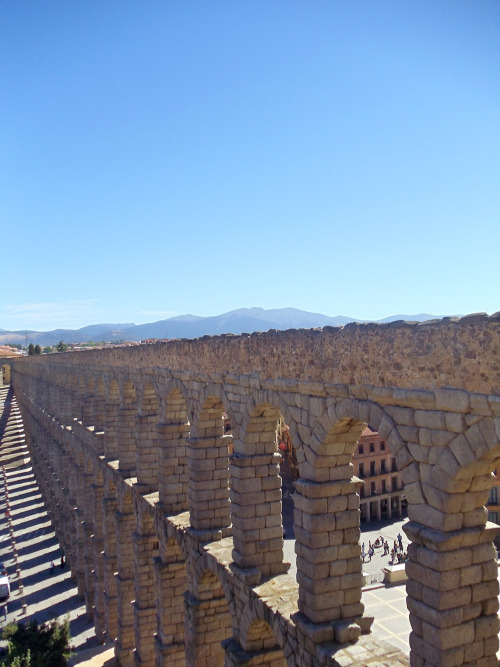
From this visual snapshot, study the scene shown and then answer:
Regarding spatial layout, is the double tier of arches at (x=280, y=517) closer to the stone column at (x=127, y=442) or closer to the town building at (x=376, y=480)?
the stone column at (x=127, y=442)

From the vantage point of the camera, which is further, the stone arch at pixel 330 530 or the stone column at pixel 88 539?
the stone column at pixel 88 539

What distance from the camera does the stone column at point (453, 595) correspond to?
237 inches

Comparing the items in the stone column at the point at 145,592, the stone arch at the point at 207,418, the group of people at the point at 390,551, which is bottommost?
the group of people at the point at 390,551

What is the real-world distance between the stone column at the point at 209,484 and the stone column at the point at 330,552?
4.54m

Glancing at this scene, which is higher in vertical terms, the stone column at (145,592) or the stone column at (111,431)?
the stone column at (111,431)

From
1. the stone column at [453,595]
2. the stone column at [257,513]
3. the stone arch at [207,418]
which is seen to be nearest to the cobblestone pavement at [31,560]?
the stone arch at [207,418]

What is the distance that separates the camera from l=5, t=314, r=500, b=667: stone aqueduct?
6.00 metres

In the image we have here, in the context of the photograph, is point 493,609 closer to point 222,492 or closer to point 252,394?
point 252,394

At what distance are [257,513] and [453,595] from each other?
4.80 m

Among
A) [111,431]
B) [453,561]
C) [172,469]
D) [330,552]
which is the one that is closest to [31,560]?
[111,431]

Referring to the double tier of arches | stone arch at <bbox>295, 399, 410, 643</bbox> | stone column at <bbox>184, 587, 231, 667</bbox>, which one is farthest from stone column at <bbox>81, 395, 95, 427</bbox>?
stone arch at <bbox>295, 399, 410, 643</bbox>

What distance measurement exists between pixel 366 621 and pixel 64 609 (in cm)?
2263

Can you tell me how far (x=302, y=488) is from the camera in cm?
824

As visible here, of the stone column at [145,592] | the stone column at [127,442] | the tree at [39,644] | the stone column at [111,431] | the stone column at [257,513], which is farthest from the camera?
the stone column at [111,431]
